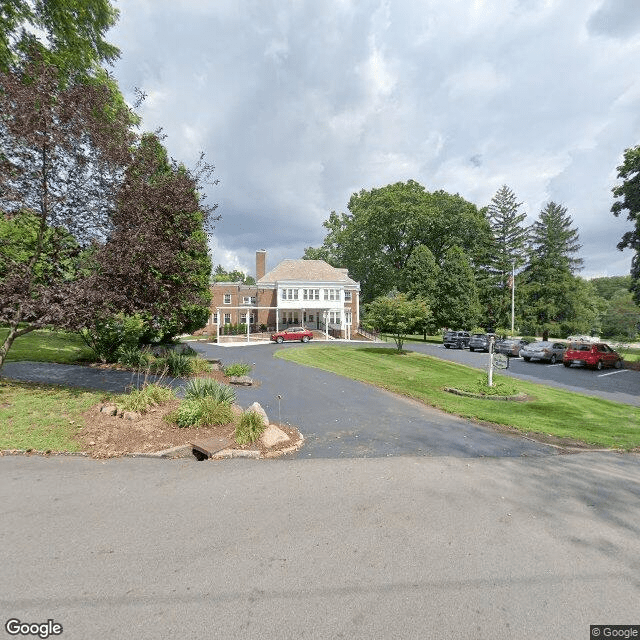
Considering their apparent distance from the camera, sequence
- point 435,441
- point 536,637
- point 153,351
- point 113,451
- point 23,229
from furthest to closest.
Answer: point 153,351, point 23,229, point 435,441, point 113,451, point 536,637

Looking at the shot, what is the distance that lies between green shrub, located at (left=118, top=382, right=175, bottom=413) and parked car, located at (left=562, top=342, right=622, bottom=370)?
78.2ft

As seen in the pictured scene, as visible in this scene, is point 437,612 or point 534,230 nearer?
point 437,612

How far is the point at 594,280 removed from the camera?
3750 inches

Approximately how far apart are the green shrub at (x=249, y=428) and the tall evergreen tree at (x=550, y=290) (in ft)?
159

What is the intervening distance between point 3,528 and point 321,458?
4312 mm

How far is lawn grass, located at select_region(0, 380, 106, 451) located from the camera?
19.8ft

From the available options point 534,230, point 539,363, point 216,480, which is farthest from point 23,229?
point 534,230

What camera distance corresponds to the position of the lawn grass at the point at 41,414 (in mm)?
6047

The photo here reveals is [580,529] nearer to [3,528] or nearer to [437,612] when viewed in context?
[437,612]

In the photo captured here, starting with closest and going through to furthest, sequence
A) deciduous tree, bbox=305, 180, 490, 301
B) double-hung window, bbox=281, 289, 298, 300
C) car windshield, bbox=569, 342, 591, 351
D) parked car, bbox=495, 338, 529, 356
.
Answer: car windshield, bbox=569, 342, 591, 351 → parked car, bbox=495, 338, 529, 356 → double-hung window, bbox=281, 289, 298, 300 → deciduous tree, bbox=305, 180, 490, 301

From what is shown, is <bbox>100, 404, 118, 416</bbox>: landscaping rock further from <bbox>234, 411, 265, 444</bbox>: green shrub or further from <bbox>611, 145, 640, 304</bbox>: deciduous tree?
<bbox>611, 145, 640, 304</bbox>: deciduous tree

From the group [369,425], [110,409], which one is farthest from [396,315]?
[110,409]

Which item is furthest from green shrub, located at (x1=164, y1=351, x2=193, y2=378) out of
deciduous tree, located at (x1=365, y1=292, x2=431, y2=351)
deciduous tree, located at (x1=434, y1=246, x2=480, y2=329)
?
deciduous tree, located at (x1=434, y1=246, x2=480, y2=329)

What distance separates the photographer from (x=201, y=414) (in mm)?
7312
